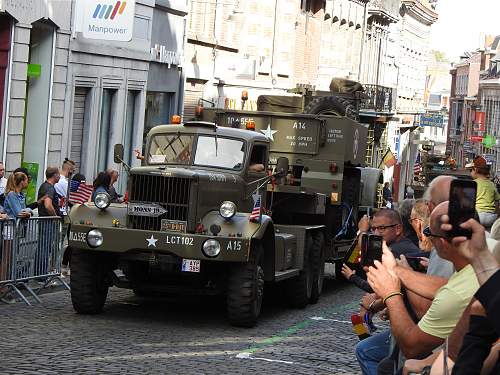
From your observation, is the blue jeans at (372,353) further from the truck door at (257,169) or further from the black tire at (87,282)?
the truck door at (257,169)

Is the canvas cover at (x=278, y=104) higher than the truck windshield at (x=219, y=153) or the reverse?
higher

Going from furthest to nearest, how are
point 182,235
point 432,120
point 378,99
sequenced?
point 432,120
point 378,99
point 182,235

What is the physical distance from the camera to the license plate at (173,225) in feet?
51.9

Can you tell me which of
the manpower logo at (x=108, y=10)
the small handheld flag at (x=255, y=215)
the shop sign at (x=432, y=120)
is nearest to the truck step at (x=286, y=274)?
the small handheld flag at (x=255, y=215)

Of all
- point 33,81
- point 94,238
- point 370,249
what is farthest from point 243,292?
point 33,81

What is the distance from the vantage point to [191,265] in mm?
15422

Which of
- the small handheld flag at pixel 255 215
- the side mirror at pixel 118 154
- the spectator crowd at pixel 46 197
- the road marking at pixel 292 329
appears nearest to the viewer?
the road marking at pixel 292 329

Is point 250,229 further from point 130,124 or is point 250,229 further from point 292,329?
point 130,124

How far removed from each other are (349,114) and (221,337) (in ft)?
40.5

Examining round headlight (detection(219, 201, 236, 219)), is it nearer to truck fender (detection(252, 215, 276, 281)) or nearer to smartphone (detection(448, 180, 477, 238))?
truck fender (detection(252, 215, 276, 281))

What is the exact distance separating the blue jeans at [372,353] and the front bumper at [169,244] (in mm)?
5839

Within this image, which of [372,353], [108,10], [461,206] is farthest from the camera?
[108,10]

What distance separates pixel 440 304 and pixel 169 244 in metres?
8.94

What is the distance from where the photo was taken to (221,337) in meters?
15.0
